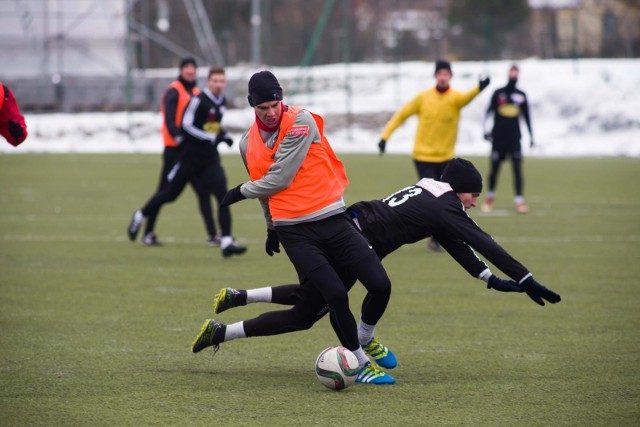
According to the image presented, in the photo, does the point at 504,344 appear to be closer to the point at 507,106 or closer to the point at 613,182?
the point at 507,106

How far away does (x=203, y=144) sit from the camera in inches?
502

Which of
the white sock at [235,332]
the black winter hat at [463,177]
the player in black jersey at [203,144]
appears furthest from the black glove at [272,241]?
the player in black jersey at [203,144]

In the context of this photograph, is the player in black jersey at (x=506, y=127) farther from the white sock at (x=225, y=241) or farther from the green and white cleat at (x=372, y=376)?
the green and white cleat at (x=372, y=376)

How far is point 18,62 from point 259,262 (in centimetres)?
3119

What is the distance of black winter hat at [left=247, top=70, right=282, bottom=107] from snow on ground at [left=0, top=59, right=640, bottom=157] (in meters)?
26.3

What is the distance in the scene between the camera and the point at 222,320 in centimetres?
859

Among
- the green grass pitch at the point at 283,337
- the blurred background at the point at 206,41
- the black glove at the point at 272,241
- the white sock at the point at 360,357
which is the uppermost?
the blurred background at the point at 206,41

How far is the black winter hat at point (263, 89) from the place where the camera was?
626 cm

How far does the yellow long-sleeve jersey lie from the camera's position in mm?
13164

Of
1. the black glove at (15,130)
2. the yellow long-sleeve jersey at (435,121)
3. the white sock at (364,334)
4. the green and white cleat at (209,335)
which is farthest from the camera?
the yellow long-sleeve jersey at (435,121)

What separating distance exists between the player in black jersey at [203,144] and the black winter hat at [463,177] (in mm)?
5904

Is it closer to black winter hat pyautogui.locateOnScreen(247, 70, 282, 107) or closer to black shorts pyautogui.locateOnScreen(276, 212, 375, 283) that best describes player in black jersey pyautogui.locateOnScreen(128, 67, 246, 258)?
black shorts pyautogui.locateOnScreen(276, 212, 375, 283)

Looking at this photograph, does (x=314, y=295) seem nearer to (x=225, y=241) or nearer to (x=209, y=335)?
(x=209, y=335)

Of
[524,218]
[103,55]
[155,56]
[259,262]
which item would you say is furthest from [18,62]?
[259,262]
